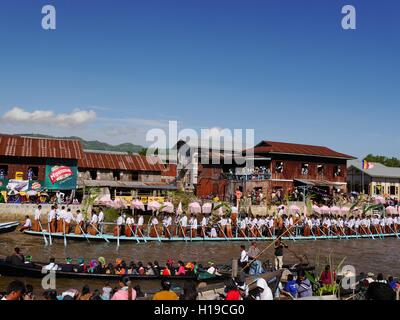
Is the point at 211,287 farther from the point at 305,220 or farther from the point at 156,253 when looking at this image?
the point at 305,220

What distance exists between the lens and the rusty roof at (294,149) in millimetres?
47281

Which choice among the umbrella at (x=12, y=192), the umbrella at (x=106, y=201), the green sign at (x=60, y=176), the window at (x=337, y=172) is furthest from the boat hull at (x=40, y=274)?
the window at (x=337, y=172)

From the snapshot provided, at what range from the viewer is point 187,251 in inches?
1047

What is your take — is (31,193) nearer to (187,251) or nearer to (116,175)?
(116,175)

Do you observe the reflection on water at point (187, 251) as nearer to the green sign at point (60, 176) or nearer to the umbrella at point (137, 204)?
the umbrella at point (137, 204)

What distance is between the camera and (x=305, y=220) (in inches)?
1299

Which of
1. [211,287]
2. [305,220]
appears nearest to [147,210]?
[305,220]

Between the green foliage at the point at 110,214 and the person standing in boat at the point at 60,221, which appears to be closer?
the person standing in boat at the point at 60,221

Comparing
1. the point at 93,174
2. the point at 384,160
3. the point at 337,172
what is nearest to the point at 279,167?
the point at 337,172

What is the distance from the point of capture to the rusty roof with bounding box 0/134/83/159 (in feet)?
125

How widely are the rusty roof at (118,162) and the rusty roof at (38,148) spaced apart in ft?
9.10

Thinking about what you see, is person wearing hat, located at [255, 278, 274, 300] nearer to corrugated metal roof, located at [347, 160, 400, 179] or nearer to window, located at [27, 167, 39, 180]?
window, located at [27, 167, 39, 180]
